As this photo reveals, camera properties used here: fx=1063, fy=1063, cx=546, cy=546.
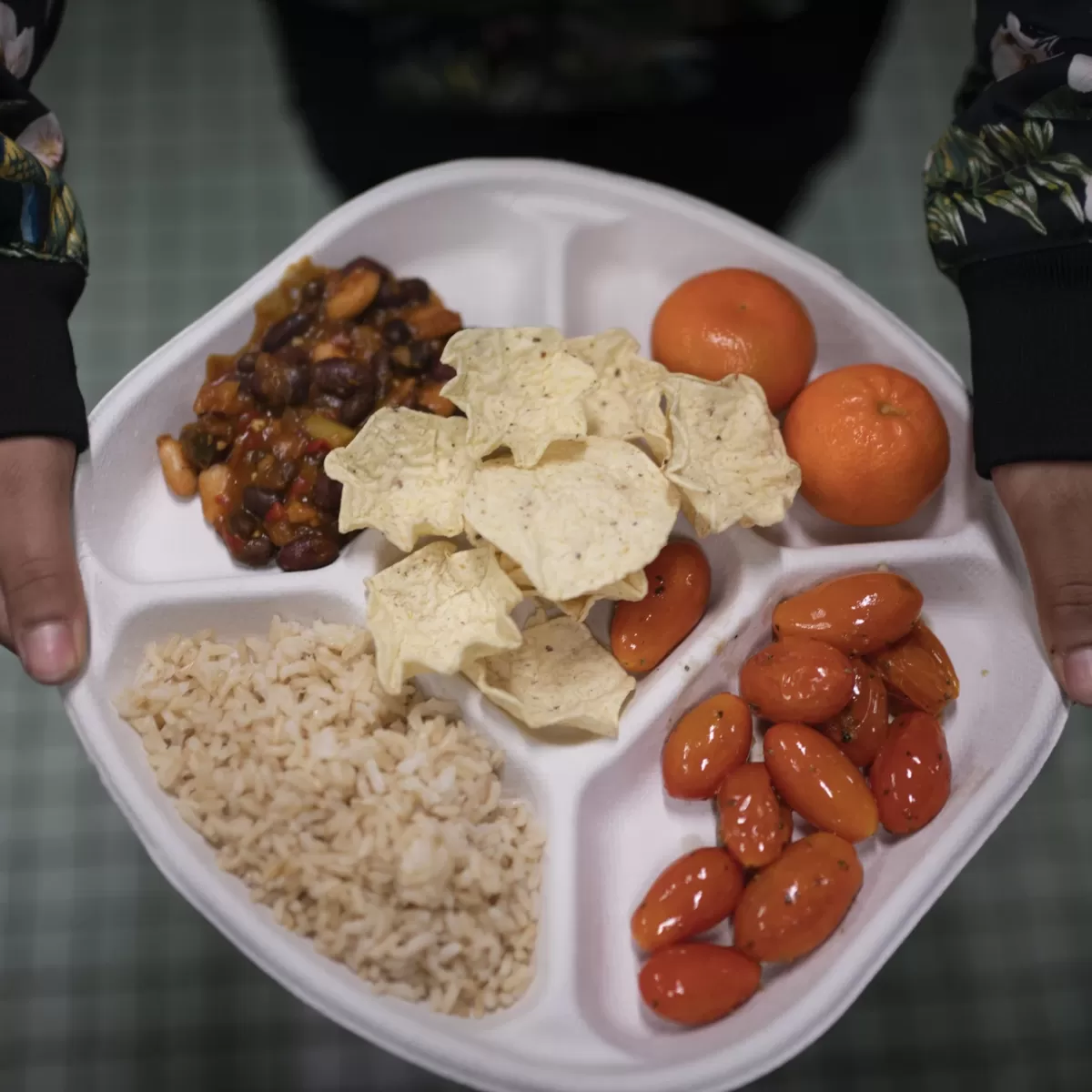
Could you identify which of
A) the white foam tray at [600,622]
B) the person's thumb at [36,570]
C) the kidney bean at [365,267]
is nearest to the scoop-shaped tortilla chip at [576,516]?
the white foam tray at [600,622]

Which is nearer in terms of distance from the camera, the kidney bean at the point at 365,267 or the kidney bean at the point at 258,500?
the kidney bean at the point at 258,500

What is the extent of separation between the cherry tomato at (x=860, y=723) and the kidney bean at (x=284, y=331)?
882mm

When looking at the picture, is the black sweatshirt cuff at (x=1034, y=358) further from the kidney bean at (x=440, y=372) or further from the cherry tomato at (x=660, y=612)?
the kidney bean at (x=440, y=372)

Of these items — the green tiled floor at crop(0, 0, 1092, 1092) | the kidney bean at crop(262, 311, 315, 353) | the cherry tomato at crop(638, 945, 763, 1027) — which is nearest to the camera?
the cherry tomato at crop(638, 945, 763, 1027)

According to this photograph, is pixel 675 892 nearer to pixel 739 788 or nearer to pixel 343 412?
pixel 739 788

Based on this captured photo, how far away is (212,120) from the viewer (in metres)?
2.37

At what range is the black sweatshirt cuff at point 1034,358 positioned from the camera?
1.33 m

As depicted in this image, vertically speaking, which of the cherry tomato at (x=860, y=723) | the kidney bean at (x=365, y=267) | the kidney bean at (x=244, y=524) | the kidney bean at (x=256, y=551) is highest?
the kidney bean at (x=365, y=267)

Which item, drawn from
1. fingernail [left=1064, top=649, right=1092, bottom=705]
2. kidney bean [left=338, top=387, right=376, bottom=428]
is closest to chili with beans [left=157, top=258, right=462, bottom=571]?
kidney bean [left=338, top=387, right=376, bottom=428]

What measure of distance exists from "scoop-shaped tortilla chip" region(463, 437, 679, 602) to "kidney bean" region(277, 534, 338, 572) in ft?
0.77

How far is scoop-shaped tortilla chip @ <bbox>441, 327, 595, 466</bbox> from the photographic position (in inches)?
51.8

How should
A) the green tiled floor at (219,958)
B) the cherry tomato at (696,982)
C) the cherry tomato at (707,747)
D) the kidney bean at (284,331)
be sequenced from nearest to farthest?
the cherry tomato at (696,982), the cherry tomato at (707,747), the kidney bean at (284,331), the green tiled floor at (219,958)

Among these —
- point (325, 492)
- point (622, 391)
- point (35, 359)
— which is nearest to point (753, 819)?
point (622, 391)

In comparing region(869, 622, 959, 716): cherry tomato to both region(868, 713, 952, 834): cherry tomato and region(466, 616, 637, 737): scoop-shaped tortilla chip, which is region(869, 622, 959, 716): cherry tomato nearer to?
region(868, 713, 952, 834): cherry tomato
